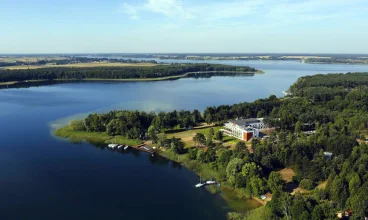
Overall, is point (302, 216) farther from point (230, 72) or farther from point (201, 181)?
point (230, 72)

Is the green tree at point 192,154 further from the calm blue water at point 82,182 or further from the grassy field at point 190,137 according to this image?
the grassy field at point 190,137

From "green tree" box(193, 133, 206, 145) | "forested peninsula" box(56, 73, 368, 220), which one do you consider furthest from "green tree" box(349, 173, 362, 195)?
"green tree" box(193, 133, 206, 145)

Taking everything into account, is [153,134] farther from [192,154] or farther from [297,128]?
[297,128]

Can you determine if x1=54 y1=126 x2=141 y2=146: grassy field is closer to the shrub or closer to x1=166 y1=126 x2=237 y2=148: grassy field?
x1=166 y1=126 x2=237 y2=148: grassy field

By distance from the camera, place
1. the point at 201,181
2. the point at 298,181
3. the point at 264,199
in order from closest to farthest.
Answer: the point at 264,199 → the point at 298,181 → the point at 201,181

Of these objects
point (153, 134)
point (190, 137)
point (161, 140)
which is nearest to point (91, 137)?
point (153, 134)

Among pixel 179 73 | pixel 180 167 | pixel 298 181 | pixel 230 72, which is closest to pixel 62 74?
pixel 179 73

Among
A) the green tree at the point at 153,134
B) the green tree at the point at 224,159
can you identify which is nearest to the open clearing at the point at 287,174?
the green tree at the point at 224,159
